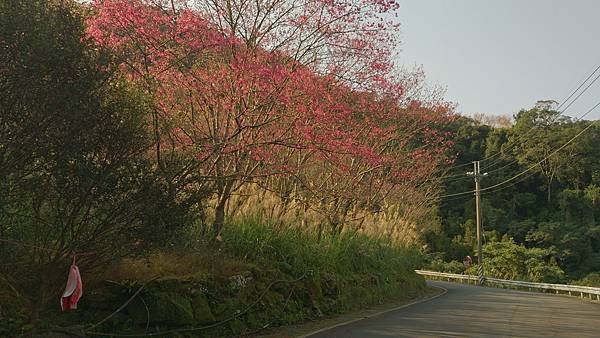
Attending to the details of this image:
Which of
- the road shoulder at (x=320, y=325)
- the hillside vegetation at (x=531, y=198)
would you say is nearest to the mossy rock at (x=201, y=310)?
the road shoulder at (x=320, y=325)

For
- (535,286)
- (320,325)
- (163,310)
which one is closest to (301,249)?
(320,325)

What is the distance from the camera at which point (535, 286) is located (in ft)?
109

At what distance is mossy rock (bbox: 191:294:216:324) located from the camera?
9250mm

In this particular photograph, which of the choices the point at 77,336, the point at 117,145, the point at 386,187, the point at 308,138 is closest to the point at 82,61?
the point at 117,145

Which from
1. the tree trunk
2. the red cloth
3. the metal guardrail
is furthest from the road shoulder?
the metal guardrail

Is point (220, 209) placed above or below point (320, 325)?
above

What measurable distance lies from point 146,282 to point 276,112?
4.64 metres

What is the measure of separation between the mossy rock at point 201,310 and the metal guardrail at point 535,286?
821 inches

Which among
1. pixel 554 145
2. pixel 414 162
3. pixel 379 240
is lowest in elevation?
pixel 379 240

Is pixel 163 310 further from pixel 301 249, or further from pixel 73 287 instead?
pixel 301 249

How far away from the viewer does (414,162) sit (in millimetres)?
23766

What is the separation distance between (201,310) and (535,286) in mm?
28489

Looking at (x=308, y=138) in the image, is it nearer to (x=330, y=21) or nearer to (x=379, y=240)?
(x=330, y=21)

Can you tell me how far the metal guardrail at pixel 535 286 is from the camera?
26.6 meters
